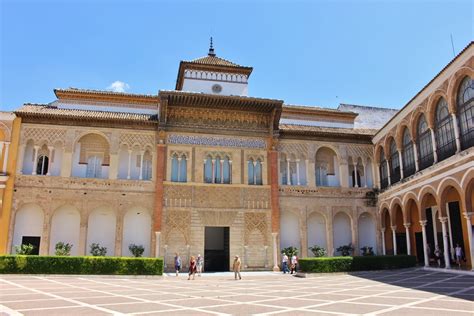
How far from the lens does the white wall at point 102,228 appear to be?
72.2ft

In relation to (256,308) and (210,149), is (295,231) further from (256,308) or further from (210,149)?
(256,308)

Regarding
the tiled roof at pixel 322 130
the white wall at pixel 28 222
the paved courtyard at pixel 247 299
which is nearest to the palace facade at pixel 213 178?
the white wall at pixel 28 222

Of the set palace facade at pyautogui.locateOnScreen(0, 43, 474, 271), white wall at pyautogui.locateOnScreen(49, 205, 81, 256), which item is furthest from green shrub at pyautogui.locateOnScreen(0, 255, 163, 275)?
white wall at pyautogui.locateOnScreen(49, 205, 81, 256)

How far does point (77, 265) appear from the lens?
18016 millimetres

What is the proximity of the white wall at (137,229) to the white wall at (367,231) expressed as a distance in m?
12.8

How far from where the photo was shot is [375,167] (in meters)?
25.8

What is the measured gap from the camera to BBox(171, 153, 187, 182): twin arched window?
914 inches

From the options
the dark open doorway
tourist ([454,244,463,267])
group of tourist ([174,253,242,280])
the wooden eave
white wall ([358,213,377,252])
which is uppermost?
the wooden eave

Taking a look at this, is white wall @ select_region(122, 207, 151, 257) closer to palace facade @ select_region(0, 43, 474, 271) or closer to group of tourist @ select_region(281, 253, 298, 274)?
palace facade @ select_region(0, 43, 474, 271)

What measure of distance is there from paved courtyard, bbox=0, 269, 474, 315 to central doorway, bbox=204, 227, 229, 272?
→ 29.2 feet

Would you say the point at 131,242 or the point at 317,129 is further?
the point at 317,129

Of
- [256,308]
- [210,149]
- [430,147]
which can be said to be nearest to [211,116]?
[210,149]

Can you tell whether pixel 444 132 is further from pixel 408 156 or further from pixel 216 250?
pixel 216 250

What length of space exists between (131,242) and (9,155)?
312 inches
